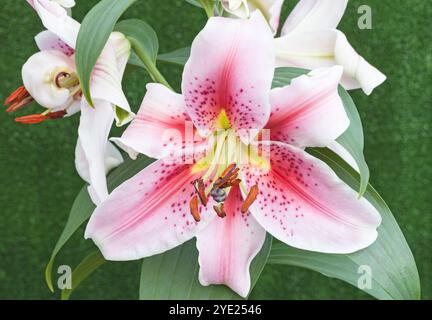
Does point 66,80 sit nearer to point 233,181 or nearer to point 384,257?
point 233,181

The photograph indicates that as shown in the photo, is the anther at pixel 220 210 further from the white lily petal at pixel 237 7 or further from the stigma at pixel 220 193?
the white lily petal at pixel 237 7

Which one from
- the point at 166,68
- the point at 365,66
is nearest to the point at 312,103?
the point at 365,66

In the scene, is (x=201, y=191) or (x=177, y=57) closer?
(x=201, y=191)

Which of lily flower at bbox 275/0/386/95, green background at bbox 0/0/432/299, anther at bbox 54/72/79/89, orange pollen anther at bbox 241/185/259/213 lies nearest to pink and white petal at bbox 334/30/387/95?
lily flower at bbox 275/0/386/95

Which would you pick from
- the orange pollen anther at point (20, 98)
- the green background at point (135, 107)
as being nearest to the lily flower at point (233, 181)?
the orange pollen anther at point (20, 98)

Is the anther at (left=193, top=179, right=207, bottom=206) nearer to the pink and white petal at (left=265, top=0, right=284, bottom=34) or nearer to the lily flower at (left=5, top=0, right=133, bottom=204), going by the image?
the lily flower at (left=5, top=0, right=133, bottom=204)

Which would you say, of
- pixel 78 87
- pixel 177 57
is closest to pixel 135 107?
pixel 177 57

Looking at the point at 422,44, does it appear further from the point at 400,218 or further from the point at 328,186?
the point at 328,186
